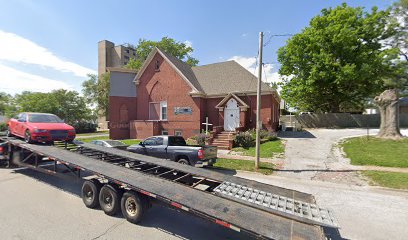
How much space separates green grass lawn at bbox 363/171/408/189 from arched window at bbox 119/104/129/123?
2364cm

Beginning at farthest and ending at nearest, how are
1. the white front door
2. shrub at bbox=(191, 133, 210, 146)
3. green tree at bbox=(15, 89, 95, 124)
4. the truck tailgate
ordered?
green tree at bbox=(15, 89, 95, 124) < the white front door < shrub at bbox=(191, 133, 210, 146) < the truck tailgate

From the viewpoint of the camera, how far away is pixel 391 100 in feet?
54.5

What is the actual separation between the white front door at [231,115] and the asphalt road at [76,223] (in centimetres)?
1536

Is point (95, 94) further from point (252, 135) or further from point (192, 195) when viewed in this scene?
point (192, 195)

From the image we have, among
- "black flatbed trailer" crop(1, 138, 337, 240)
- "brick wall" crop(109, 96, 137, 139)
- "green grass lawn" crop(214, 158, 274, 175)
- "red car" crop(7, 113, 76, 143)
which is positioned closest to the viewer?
"black flatbed trailer" crop(1, 138, 337, 240)

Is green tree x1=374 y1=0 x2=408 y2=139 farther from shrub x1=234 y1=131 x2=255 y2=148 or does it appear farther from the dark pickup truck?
the dark pickup truck

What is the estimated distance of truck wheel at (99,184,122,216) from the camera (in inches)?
221

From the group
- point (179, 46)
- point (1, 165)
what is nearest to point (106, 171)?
point (1, 165)

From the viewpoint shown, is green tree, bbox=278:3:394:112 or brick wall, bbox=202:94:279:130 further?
green tree, bbox=278:3:394:112

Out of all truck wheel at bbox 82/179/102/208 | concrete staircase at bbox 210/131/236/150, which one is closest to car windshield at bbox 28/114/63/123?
truck wheel at bbox 82/179/102/208

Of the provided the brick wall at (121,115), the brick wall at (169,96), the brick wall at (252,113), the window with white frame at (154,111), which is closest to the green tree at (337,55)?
the brick wall at (252,113)

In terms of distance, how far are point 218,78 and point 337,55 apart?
53.7ft

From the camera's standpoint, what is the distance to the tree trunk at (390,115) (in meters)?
16.5

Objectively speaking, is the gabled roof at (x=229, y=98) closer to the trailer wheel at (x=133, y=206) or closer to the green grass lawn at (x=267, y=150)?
the green grass lawn at (x=267, y=150)
